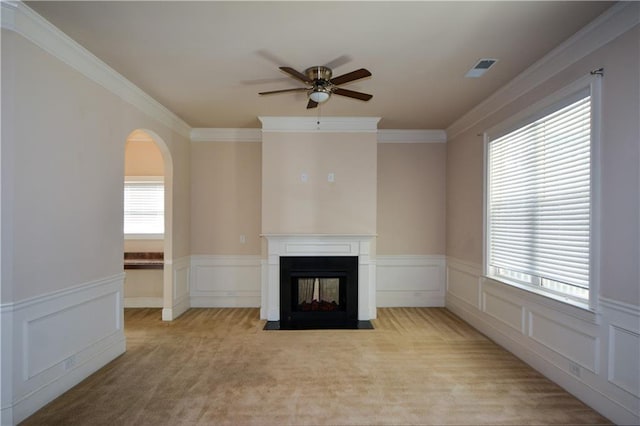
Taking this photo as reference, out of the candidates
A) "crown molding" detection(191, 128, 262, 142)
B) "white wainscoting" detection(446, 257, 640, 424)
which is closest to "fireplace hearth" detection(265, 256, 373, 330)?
"white wainscoting" detection(446, 257, 640, 424)

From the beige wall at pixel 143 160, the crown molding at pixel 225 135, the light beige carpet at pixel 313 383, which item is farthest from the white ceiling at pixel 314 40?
the light beige carpet at pixel 313 383

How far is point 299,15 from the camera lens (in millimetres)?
2273

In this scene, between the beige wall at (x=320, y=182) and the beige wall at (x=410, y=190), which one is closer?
the beige wall at (x=320, y=182)

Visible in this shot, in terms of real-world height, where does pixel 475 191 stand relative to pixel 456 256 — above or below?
above

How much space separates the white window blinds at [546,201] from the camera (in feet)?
8.43

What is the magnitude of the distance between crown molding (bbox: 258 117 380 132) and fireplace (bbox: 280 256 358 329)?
186 centimetres

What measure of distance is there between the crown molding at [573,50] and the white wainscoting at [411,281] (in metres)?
2.53

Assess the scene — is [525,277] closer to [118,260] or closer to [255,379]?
[255,379]

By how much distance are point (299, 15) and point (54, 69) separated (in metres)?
2.00

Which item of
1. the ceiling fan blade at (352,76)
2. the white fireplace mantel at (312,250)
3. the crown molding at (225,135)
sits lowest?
the white fireplace mantel at (312,250)

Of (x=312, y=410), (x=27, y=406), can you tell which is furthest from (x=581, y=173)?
(x=27, y=406)

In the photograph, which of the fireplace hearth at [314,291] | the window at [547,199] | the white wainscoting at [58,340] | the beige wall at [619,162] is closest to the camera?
the beige wall at [619,162]

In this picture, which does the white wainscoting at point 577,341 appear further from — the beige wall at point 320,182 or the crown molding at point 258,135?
the crown molding at point 258,135

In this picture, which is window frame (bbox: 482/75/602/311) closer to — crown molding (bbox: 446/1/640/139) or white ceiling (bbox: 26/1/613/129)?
crown molding (bbox: 446/1/640/139)
